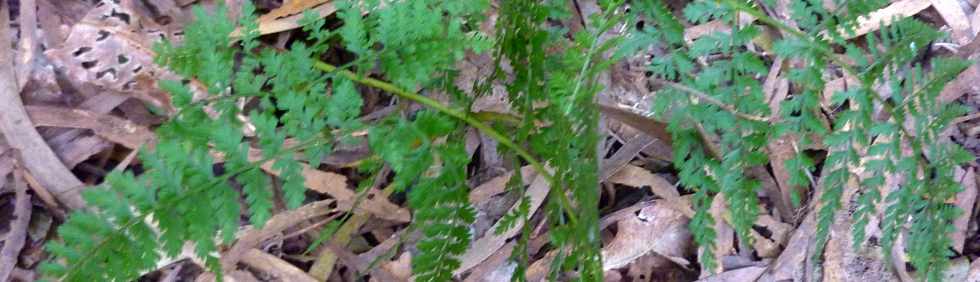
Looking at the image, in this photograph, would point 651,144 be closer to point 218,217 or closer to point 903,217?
point 903,217

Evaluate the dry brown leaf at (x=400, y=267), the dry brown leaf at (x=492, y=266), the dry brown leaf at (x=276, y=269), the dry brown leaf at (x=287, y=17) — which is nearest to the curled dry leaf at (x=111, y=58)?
the dry brown leaf at (x=287, y=17)

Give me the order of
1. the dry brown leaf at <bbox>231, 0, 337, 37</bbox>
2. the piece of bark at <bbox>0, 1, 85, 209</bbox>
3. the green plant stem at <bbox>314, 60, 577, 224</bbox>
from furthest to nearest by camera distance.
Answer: the dry brown leaf at <bbox>231, 0, 337, 37</bbox>, the piece of bark at <bbox>0, 1, 85, 209</bbox>, the green plant stem at <bbox>314, 60, 577, 224</bbox>

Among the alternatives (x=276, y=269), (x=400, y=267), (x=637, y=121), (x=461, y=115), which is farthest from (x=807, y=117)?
(x=276, y=269)

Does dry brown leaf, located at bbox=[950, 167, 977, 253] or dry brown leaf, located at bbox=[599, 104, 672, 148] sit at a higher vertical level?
dry brown leaf, located at bbox=[599, 104, 672, 148]

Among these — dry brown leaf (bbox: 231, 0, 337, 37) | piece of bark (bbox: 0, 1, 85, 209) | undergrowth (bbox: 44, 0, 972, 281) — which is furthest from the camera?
dry brown leaf (bbox: 231, 0, 337, 37)

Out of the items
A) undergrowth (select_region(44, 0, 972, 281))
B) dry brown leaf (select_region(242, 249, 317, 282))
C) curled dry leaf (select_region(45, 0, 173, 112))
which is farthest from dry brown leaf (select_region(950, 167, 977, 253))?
curled dry leaf (select_region(45, 0, 173, 112))

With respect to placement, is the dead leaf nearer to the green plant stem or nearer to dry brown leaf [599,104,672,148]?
the green plant stem

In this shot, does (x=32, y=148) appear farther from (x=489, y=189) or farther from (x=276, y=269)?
(x=489, y=189)
